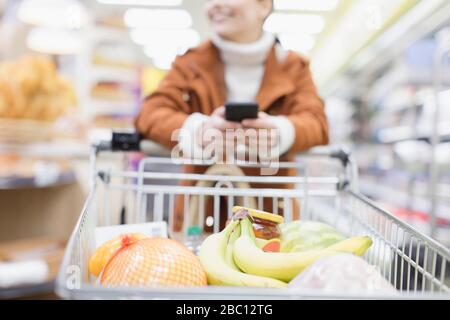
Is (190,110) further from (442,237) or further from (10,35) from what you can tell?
(10,35)

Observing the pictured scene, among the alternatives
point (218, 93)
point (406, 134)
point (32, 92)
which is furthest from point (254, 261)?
point (406, 134)

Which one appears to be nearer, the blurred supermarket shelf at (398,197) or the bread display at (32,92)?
the bread display at (32,92)

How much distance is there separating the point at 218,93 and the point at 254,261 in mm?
679

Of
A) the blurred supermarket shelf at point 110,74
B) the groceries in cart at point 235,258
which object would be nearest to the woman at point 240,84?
the groceries in cart at point 235,258

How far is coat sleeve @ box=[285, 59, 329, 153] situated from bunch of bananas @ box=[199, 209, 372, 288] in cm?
48

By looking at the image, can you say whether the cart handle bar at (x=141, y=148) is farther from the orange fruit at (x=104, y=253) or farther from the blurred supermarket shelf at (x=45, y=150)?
the blurred supermarket shelf at (x=45, y=150)

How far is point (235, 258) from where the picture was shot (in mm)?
628

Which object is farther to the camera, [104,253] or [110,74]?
[110,74]

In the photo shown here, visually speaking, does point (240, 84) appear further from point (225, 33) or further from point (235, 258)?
point (235, 258)

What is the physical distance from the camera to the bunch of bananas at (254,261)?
22.6 inches

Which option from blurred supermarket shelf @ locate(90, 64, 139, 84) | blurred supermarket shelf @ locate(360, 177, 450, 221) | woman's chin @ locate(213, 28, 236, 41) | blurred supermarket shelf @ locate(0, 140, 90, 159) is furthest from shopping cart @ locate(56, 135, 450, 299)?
blurred supermarket shelf @ locate(90, 64, 139, 84)

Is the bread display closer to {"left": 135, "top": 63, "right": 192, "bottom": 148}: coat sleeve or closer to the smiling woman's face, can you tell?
{"left": 135, "top": 63, "right": 192, "bottom": 148}: coat sleeve

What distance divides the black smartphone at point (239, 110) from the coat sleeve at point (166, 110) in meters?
0.14
